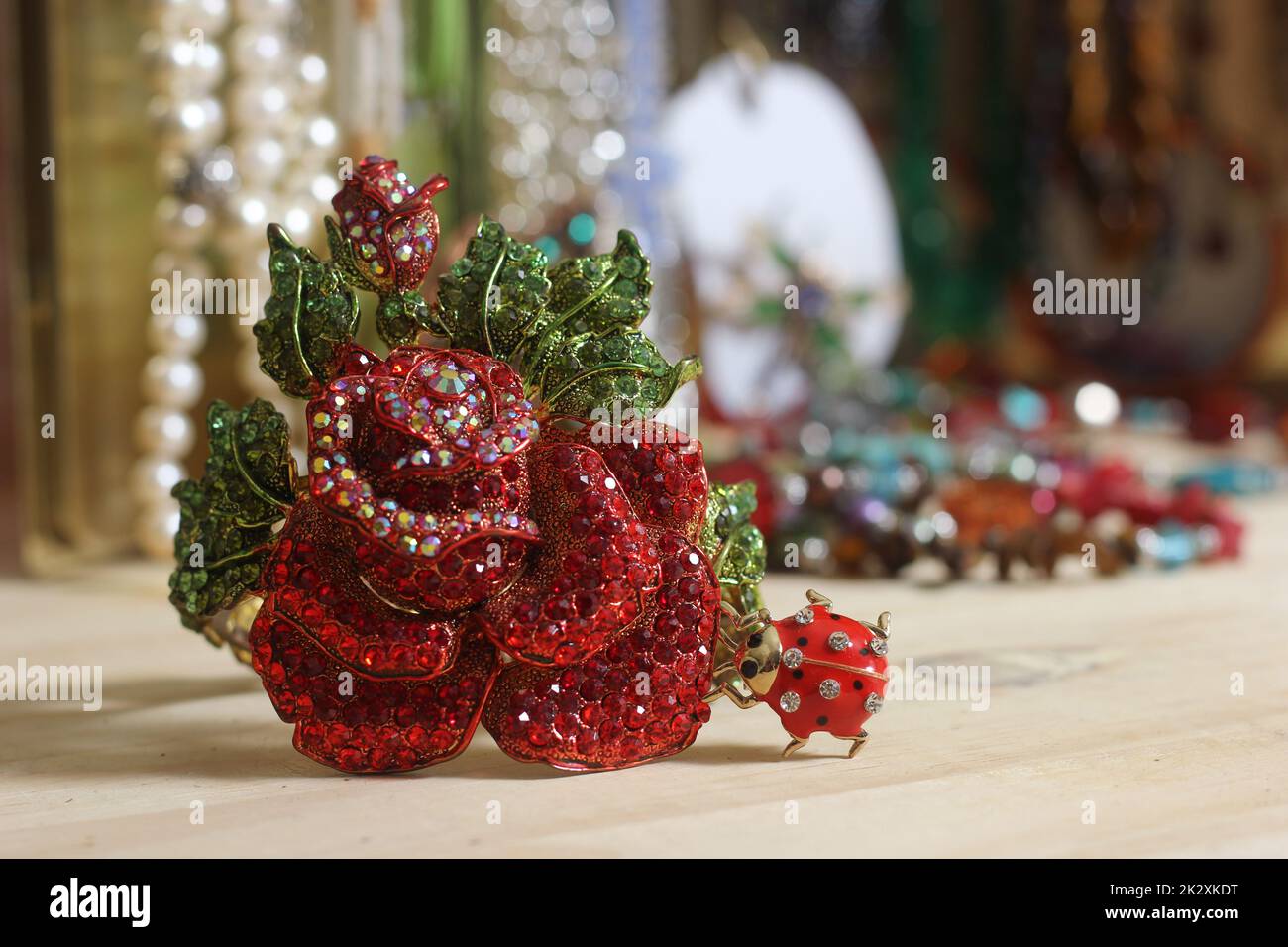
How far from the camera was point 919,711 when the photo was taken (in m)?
0.88

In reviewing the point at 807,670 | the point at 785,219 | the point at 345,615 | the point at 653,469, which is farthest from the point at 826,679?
the point at 785,219

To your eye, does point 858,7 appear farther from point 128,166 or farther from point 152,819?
point 152,819

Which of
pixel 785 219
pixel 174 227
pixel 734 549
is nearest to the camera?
pixel 734 549

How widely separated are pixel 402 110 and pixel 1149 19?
1.46 m

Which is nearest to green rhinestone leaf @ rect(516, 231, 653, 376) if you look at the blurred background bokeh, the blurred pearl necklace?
the blurred background bokeh

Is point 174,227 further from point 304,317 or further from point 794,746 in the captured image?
point 794,746

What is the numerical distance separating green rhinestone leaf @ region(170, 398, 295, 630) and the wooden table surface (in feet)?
0.31

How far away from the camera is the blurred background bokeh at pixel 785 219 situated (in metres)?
1.36

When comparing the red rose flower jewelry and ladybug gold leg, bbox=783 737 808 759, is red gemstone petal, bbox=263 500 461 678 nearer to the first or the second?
the red rose flower jewelry

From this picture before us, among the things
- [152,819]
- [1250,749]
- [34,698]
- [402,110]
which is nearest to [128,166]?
[402,110]

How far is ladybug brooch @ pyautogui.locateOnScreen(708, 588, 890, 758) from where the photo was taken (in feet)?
2.48

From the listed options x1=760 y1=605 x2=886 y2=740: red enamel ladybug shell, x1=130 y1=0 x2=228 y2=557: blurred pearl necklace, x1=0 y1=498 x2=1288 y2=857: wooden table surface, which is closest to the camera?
x1=0 y1=498 x2=1288 y2=857: wooden table surface

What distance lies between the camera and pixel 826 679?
76cm

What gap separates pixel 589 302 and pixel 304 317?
15 cm
